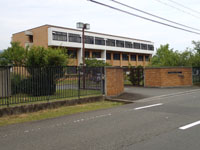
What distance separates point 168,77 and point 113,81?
837 cm

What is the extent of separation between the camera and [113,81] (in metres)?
13.6

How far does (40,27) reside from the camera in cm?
4034

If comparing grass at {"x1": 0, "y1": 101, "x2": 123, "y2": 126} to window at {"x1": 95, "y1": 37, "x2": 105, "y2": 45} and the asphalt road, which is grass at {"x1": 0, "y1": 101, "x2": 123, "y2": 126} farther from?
window at {"x1": 95, "y1": 37, "x2": 105, "y2": 45}

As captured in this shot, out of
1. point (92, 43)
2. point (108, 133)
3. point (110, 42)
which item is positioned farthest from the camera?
point (110, 42)

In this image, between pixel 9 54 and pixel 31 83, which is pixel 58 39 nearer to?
pixel 9 54

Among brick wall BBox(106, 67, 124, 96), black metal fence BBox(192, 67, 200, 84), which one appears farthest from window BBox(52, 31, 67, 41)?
brick wall BBox(106, 67, 124, 96)

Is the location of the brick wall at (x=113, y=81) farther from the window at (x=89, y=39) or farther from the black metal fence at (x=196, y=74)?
the window at (x=89, y=39)

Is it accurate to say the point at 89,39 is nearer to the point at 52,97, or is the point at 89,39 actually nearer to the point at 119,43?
the point at 119,43

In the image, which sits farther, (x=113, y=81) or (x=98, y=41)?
(x=98, y=41)

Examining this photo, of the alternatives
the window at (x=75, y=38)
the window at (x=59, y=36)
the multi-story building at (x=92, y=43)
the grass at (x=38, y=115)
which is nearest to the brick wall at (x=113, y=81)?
the grass at (x=38, y=115)

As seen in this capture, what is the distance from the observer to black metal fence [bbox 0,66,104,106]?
363 inches

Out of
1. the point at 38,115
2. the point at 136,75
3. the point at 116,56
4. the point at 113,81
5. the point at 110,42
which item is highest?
the point at 110,42

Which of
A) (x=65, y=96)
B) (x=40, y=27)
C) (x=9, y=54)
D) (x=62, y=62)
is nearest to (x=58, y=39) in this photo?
→ (x=40, y=27)

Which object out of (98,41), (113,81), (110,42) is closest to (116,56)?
(110,42)
